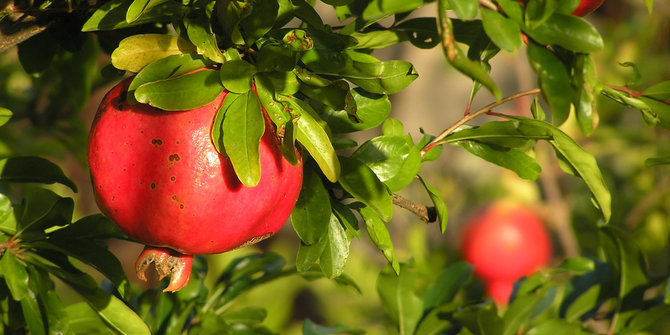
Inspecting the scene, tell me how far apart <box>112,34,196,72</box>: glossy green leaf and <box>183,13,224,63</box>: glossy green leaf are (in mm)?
15

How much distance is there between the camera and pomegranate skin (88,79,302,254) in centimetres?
52

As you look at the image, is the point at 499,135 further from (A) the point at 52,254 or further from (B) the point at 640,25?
(B) the point at 640,25

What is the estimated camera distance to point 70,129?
131cm

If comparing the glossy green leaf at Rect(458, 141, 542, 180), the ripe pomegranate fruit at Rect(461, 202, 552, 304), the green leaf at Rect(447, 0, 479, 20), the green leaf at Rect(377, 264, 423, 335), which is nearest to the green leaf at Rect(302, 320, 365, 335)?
the green leaf at Rect(377, 264, 423, 335)

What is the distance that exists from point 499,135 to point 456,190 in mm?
1901

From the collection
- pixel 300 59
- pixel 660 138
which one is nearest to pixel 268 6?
pixel 300 59

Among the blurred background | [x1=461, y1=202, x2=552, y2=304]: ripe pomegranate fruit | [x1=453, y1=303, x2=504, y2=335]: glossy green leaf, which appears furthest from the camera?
[x1=461, y1=202, x2=552, y2=304]: ripe pomegranate fruit

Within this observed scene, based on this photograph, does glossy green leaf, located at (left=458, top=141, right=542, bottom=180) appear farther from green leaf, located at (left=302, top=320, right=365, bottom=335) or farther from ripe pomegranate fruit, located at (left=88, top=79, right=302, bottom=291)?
green leaf, located at (left=302, top=320, right=365, bottom=335)

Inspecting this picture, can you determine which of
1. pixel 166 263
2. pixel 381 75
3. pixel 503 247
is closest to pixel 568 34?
pixel 381 75

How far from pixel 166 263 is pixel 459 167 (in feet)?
8.04

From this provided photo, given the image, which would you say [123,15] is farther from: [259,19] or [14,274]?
[14,274]

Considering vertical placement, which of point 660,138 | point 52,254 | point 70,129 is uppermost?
point 52,254

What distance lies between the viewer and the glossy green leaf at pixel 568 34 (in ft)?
1.58

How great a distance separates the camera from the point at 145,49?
1.77ft
